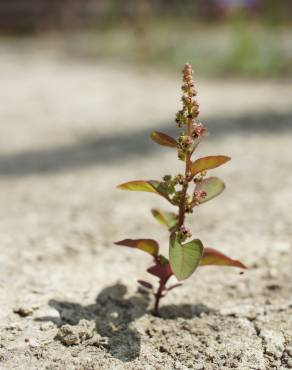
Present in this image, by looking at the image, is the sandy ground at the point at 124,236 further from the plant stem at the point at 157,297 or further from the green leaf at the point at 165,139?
the green leaf at the point at 165,139

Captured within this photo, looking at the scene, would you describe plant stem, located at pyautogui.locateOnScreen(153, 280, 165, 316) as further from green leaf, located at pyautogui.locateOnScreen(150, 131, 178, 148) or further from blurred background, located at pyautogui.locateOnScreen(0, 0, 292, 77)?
blurred background, located at pyautogui.locateOnScreen(0, 0, 292, 77)

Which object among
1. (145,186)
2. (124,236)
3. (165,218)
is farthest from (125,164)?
(145,186)

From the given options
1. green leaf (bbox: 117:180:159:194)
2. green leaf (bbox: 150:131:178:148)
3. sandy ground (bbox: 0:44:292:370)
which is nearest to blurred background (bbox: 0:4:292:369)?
sandy ground (bbox: 0:44:292:370)

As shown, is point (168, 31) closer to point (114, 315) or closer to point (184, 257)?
point (114, 315)

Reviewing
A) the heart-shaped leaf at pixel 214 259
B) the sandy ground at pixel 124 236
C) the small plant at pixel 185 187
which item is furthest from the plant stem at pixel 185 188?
the sandy ground at pixel 124 236

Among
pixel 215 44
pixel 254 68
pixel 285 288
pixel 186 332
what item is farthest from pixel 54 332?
pixel 215 44

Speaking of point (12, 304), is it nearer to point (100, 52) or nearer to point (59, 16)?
point (100, 52)

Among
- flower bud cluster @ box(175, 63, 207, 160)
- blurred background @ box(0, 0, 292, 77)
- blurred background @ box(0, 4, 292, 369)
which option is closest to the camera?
flower bud cluster @ box(175, 63, 207, 160)
